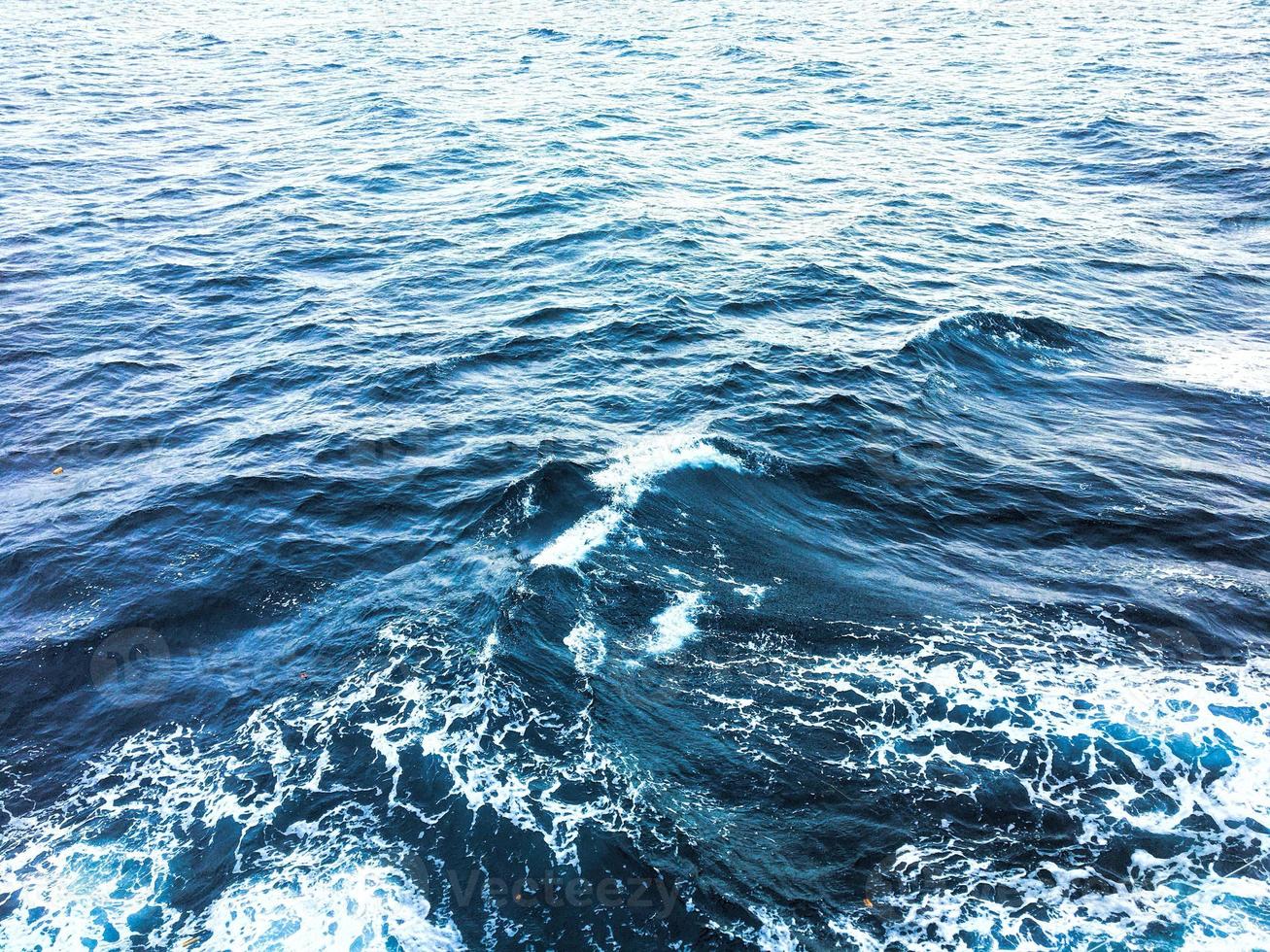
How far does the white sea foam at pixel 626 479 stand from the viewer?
75.1ft

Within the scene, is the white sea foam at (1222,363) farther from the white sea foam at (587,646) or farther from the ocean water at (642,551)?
the white sea foam at (587,646)

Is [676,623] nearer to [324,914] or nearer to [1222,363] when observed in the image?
[324,914]

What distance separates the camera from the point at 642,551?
2273 cm

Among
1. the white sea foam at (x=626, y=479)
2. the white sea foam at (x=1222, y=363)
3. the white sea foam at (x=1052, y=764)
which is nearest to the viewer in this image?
the white sea foam at (x=1052, y=764)

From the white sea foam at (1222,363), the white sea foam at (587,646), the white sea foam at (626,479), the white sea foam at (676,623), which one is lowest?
the white sea foam at (587,646)

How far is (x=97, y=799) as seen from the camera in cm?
1747

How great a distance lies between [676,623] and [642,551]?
2.78 meters

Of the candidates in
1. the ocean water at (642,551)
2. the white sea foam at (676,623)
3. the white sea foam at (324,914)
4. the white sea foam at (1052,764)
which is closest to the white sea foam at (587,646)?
the ocean water at (642,551)

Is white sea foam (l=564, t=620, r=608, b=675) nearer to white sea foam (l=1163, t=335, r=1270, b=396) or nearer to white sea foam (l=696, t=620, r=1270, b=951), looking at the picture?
white sea foam (l=696, t=620, r=1270, b=951)

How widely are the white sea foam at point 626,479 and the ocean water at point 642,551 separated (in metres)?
0.18

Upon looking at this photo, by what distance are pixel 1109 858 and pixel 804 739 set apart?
601cm

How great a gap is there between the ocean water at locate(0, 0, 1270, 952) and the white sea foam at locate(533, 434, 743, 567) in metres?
0.18

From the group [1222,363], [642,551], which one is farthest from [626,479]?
[1222,363]

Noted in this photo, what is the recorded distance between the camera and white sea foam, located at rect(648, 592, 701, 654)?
2009cm
